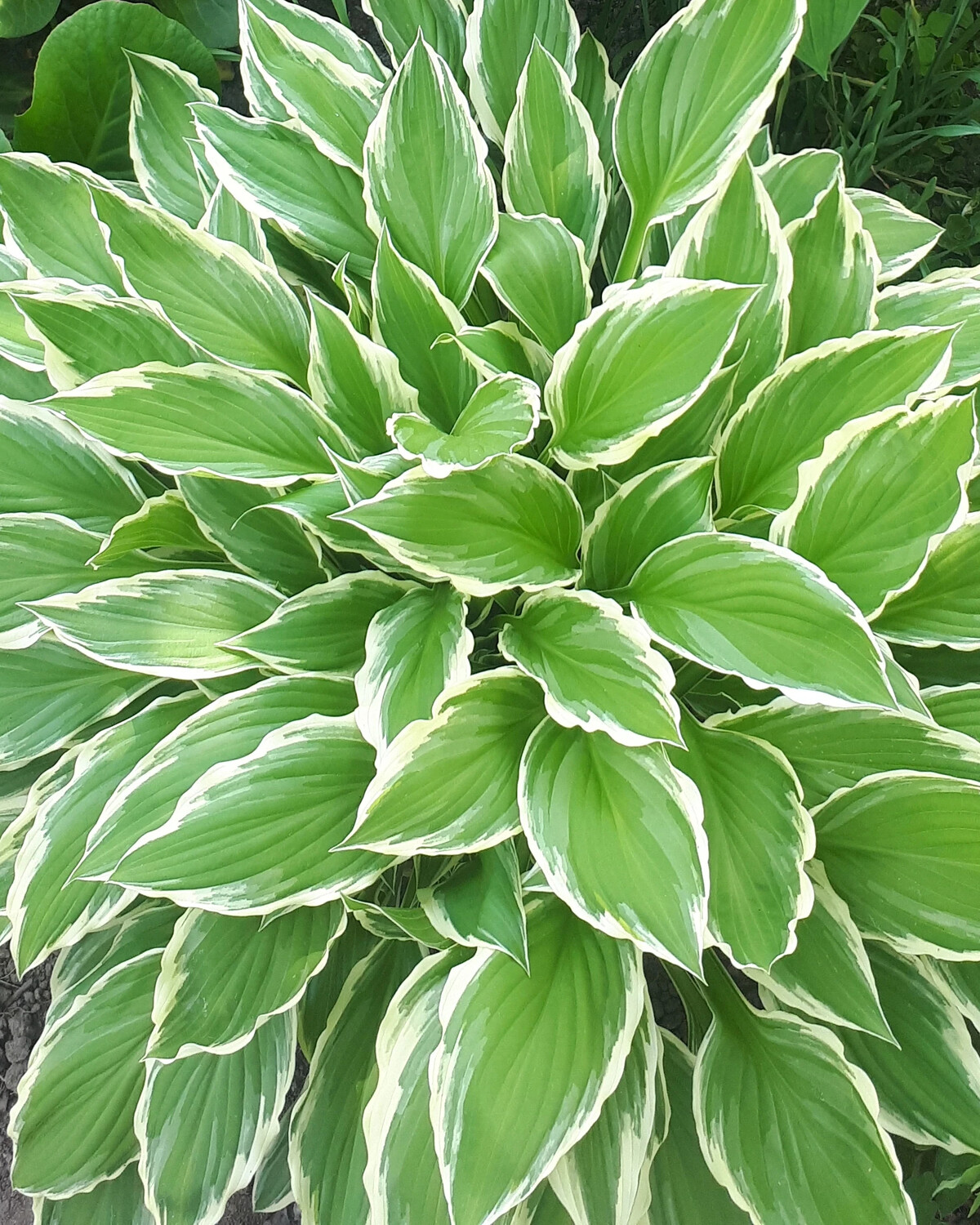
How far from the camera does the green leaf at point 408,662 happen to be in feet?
1.92

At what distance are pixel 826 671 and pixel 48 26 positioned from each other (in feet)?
4.18

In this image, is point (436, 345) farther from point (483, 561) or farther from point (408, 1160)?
point (408, 1160)

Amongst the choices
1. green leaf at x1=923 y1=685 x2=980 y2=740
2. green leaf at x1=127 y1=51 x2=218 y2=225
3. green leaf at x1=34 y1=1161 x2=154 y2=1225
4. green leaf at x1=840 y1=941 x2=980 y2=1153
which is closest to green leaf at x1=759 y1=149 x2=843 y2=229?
green leaf at x1=923 y1=685 x2=980 y2=740

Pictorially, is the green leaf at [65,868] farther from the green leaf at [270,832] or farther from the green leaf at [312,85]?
the green leaf at [312,85]

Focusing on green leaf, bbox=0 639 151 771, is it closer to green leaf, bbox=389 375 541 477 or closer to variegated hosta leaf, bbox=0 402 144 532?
variegated hosta leaf, bbox=0 402 144 532

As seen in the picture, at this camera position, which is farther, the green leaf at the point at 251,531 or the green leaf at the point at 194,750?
the green leaf at the point at 251,531

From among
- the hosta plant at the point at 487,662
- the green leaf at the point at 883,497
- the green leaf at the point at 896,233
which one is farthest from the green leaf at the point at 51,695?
the green leaf at the point at 896,233

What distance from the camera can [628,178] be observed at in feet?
2.57

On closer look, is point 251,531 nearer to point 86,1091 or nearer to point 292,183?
point 292,183

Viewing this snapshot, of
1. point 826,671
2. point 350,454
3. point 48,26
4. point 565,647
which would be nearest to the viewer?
point 826,671

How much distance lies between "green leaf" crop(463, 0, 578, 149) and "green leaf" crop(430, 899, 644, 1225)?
76cm

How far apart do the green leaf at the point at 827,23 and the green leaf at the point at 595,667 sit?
0.59 meters

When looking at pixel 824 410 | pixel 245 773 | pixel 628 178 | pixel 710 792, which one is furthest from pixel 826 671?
pixel 628 178

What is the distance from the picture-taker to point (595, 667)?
0.58m
